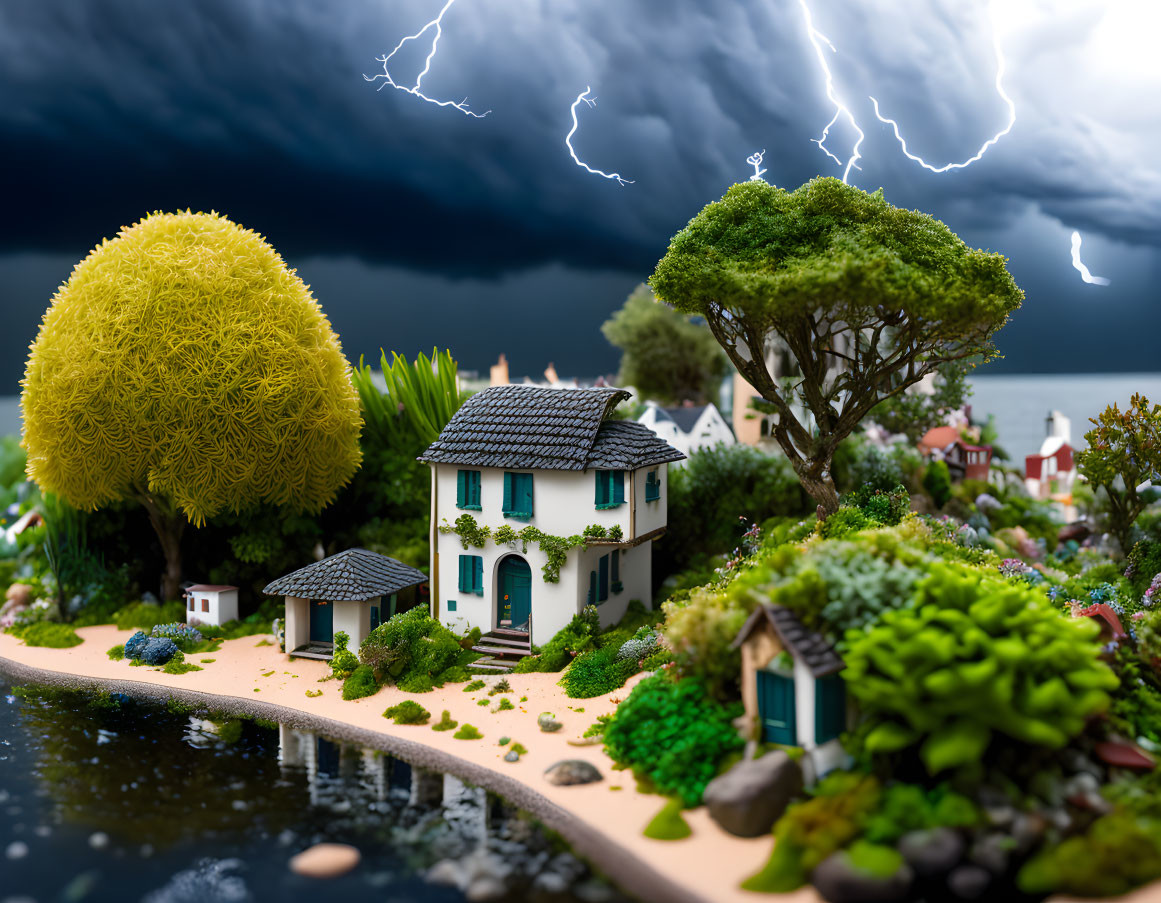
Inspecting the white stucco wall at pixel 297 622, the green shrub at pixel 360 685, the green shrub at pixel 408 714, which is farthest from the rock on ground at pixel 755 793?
the white stucco wall at pixel 297 622

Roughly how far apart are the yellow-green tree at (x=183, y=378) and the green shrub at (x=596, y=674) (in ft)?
26.4

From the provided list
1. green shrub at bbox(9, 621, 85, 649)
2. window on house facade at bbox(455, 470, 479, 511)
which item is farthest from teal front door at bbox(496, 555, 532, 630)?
green shrub at bbox(9, 621, 85, 649)

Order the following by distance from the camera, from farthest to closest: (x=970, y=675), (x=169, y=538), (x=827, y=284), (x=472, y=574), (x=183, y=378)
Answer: (x=169, y=538) < (x=472, y=574) < (x=183, y=378) < (x=827, y=284) < (x=970, y=675)

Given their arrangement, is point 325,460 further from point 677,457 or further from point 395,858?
point 395,858

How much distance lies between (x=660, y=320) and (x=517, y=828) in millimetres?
29408

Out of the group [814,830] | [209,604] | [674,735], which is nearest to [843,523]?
[674,735]

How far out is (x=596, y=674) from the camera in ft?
55.0

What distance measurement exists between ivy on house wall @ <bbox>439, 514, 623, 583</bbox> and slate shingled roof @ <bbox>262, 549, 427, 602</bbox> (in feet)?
5.70

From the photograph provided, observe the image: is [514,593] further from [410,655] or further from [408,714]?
[408,714]

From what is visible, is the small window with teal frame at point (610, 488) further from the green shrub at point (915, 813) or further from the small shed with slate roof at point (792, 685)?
the green shrub at point (915, 813)

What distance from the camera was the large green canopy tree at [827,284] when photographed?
17.5 meters

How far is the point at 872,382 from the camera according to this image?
64.6 ft

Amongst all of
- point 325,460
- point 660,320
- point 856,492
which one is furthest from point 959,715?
point 660,320

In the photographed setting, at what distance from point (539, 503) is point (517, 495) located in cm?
56
